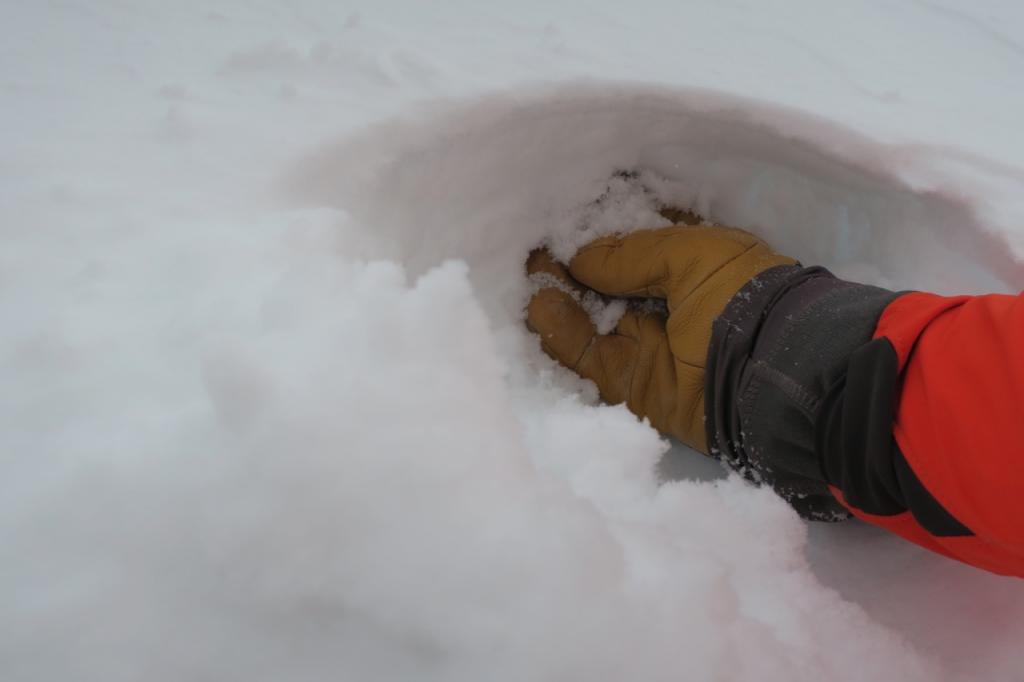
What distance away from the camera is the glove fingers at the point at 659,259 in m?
1.00

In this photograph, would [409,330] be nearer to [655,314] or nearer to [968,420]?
[968,420]

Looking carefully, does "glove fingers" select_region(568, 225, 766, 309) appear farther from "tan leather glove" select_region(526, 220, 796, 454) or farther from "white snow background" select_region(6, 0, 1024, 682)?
"white snow background" select_region(6, 0, 1024, 682)

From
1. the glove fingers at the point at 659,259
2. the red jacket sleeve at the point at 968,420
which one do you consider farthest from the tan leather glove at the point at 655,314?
the red jacket sleeve at the point at 968,420

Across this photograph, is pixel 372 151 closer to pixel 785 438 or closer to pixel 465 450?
pixel 465 450

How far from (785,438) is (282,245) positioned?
1.88 ft

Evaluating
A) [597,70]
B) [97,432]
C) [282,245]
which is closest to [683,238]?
[597,70]

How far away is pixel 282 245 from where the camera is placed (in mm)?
546

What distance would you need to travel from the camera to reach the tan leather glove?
0.95 m

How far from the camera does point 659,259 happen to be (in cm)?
105

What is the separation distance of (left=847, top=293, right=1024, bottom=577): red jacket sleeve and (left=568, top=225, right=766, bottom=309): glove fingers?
348mm

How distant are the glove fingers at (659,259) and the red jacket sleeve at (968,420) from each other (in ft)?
1.14

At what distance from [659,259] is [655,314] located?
0.38 feet

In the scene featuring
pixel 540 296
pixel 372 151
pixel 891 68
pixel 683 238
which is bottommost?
pixel 540 296

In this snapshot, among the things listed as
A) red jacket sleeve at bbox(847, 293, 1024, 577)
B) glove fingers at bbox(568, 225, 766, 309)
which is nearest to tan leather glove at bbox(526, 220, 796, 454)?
glove fingers at bbox(568, 225, 766, 309)
